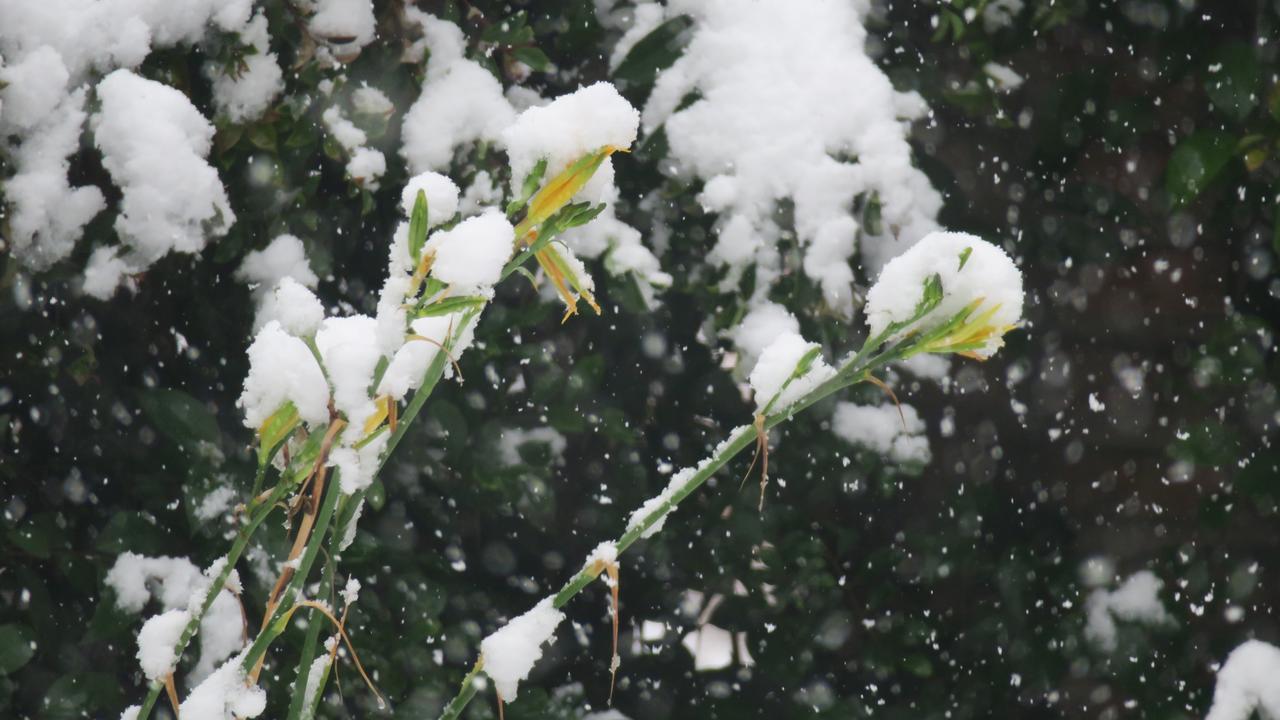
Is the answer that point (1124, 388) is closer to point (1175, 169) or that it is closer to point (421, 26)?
point (1175, 169)

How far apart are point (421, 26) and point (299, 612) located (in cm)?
69

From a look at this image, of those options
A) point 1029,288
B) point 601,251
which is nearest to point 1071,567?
point 1029,288

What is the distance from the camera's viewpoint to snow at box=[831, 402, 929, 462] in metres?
1.30

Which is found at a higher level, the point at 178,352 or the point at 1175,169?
the point at 178,352

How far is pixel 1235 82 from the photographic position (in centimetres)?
132

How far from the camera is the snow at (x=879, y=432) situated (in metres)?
1.30

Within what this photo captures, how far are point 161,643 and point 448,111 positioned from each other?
0.70m

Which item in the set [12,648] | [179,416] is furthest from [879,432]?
[12,648]

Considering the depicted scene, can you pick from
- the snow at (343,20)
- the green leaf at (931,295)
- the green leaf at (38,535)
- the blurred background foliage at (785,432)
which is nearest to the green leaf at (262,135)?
the blurred background foliage at (785,432)

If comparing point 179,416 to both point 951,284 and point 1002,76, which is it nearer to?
point 951,284

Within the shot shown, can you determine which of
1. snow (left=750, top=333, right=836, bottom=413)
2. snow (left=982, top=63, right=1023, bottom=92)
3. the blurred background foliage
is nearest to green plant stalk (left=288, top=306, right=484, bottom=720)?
snow (left=750, top=333, right=836, bottom=413)

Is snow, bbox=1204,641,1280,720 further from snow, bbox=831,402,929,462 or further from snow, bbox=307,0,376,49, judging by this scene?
snow, bbox=307,0,376,49

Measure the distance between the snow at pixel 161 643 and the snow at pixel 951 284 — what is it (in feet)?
1.40

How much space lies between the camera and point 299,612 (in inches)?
51.8
